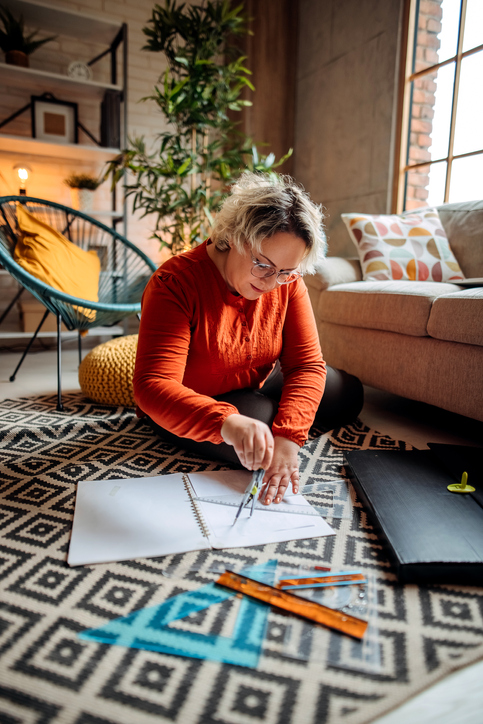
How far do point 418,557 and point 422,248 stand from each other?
5.32 feet

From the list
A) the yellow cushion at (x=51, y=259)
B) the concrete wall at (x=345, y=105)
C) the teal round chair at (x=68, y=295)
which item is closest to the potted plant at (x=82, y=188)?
the teal round chair at (x=68, y=295)

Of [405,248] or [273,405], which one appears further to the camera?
[405,248]

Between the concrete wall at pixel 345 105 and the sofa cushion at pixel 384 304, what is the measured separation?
1.25 m

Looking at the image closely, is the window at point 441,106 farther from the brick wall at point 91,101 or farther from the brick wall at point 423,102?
the brick wall at point 91,101

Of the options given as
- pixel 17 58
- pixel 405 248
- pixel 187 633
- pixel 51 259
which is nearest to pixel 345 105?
pixel 405 248

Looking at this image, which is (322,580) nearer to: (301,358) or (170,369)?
(170,369)

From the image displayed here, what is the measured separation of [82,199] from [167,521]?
2.62 meters

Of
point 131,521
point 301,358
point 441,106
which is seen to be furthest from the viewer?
point 441,106

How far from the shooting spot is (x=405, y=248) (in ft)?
6.95

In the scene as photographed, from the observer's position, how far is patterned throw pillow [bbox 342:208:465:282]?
2072mm

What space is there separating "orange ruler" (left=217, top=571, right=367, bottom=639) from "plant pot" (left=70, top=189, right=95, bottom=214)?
273 cm

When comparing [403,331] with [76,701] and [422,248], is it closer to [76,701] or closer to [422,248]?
[422,248]

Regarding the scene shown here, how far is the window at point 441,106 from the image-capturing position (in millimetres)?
2477

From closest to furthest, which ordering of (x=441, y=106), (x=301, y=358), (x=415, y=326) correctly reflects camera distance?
(x=301, y=358) → (x=415, y=326) → (x=441, y=106)
